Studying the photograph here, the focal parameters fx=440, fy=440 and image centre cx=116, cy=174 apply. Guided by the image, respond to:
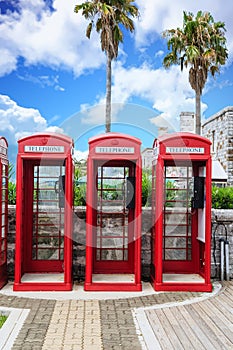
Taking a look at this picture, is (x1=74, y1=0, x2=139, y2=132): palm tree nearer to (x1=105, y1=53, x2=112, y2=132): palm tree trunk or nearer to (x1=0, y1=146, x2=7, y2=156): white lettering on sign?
(x1=105, y1=53, x2=112, y2=132): palm tree trunk

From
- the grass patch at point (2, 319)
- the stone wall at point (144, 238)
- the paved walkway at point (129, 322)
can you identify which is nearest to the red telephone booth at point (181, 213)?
the stone wall at point (144, 238)

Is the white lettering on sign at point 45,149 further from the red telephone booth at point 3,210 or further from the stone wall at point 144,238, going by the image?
the stone wall at point 144,238

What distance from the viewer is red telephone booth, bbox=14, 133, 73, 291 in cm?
720

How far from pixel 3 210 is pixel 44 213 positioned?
2.54ft

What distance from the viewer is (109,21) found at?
20.1 metres

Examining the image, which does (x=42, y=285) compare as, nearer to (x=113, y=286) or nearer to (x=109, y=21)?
(x=113, y=286)

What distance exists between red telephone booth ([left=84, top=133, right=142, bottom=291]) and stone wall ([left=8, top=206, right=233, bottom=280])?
0.22 m

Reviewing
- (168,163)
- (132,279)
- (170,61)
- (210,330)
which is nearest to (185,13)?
(170,61)

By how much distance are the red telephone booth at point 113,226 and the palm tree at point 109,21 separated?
1239cm

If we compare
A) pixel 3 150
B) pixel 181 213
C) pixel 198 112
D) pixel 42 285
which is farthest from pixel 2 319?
pixel 198 112

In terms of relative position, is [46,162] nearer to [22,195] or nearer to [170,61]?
[22,195]

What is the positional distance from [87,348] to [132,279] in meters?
2.91

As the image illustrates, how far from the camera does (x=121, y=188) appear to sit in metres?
8.02

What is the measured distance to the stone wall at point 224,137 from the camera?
2105 centimetres
